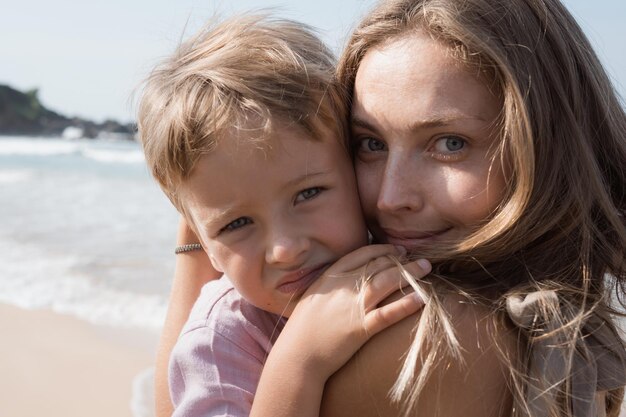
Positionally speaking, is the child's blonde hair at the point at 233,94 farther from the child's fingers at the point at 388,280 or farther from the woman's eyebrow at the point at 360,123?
the child's fingers at the point at 388,280

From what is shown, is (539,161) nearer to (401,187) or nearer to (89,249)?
(401,187)

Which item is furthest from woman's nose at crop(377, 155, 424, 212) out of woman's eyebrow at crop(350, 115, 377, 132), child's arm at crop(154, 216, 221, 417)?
child's arm at crop(154, 216, 221, 417)

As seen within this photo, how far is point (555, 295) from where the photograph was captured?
1.70 metres

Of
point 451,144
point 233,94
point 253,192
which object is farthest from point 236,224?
point 451,144

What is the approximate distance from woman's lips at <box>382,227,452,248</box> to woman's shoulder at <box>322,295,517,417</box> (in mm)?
224

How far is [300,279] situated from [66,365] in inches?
125

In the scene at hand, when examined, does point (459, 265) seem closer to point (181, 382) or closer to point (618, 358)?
point (618, 358)

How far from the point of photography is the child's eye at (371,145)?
203 centimetres

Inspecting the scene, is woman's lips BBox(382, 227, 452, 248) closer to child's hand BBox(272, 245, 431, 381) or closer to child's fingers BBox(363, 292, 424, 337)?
child's hand BBox(272, 245, 431, 381)

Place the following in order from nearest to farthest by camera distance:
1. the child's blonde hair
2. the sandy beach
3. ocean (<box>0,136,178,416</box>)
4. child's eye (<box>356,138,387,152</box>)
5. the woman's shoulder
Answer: the woman's shoulder < the child's blonde hair < child's eye (<box>356,138,387,152</box>) < the sandy beach < ocean (<box>0,136,178,416</box>)

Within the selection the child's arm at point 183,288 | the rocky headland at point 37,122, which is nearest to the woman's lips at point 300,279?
the child's arm at point 183,288

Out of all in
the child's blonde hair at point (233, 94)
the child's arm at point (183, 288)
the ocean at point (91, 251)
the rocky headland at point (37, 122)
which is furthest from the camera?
the rocky headland at point (37, 122)

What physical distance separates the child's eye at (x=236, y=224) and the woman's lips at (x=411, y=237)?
347mm

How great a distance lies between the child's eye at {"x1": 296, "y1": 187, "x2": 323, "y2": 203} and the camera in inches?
77.7
